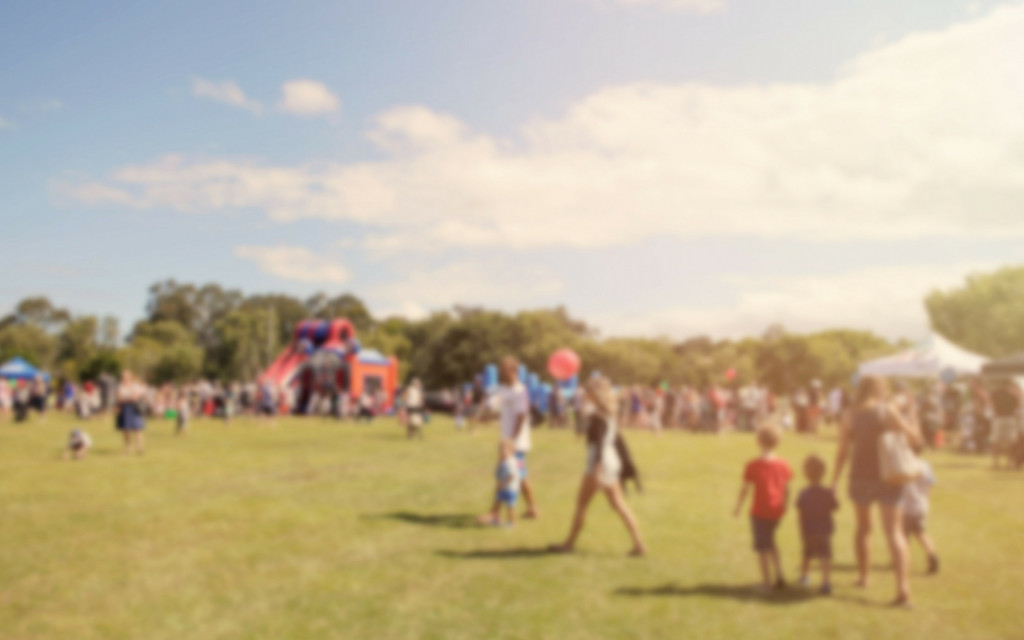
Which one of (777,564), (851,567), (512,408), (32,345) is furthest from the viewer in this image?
(32,345)

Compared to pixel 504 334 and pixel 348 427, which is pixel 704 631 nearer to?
pixel 348 427

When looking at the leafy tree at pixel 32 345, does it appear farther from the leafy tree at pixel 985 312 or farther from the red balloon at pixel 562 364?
the leafy tree at pixel 985 312

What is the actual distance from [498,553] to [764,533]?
2.79m

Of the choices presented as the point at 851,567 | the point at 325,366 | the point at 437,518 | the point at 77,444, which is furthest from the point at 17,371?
the point at 851,567

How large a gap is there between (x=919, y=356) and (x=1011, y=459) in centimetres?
1068

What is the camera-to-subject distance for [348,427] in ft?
95.2

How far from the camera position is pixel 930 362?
25.7 m

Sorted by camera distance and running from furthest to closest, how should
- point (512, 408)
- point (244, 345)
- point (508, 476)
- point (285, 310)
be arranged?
point (285, 310)
point (244, 345)
point (512, 408)
point (508, 476)

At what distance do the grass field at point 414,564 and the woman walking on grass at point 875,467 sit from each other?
1.59 feet

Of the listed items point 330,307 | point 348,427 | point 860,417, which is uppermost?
point 330,307

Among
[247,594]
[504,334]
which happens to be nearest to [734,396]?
[247,594]

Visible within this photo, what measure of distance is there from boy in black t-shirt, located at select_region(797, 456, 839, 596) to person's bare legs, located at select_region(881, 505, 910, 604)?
41 centimetres

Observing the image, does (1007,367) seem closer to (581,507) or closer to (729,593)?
(581,507)

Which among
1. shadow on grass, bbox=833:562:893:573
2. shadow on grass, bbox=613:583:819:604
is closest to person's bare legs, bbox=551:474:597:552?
shadow on grass, bbox=613:583:819:604
